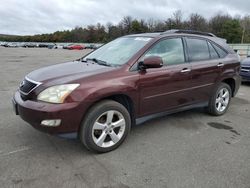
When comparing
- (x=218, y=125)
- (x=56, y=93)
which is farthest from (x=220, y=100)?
(x=56, y=93)

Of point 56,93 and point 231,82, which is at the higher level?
point 56,93

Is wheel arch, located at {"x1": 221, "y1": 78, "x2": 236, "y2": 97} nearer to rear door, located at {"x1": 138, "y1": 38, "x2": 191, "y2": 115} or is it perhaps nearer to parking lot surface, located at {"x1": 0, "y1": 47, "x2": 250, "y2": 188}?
parking lot surface, located at {"x1": 0, "y1": 47, "x2": 250, "y2": 188}

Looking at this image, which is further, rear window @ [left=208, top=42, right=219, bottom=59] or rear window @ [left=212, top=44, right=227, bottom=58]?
rear window @ [left=212, top=44, right=227, bottom=58]

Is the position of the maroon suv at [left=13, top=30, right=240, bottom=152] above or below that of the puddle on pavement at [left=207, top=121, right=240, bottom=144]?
above

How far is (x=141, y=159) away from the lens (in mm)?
3107

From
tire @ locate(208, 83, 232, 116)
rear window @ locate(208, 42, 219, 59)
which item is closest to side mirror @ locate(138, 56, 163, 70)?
rear window @ locate(208, 42, 219, 59)

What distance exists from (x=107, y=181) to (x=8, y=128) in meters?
2.31

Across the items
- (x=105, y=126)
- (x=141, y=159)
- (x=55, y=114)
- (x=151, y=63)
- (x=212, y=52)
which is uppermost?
(x=212, y=52)

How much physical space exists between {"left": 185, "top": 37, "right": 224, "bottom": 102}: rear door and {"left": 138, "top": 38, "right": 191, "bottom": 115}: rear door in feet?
0.58

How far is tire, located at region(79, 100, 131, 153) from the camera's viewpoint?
304 cm

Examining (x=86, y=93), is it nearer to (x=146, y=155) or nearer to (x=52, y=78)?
(x=52, y=78)

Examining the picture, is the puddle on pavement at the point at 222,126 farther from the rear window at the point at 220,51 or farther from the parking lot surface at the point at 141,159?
the rear window at the point at 220,51

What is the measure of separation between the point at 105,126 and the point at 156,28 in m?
73.8

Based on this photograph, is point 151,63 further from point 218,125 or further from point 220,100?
point 220,100
